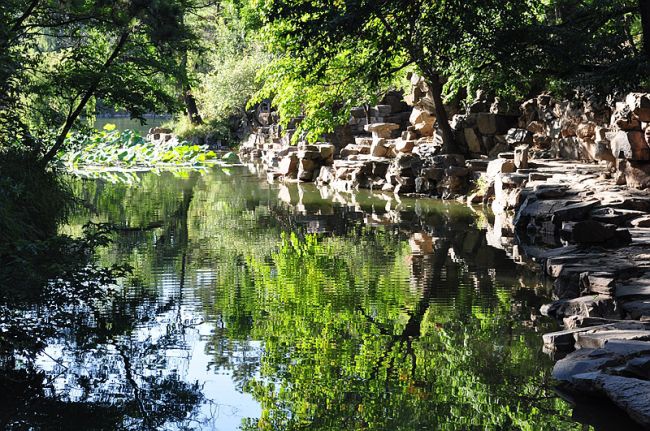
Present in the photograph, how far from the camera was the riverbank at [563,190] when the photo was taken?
25.4ft

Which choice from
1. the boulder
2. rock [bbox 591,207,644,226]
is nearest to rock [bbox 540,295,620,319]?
rock [bbox 591,207,644,226]

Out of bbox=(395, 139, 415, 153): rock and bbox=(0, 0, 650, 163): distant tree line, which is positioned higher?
bbox=(0, 0, 650, 163): distant tree line

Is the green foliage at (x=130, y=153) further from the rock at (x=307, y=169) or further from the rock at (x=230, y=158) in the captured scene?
the rock at (x=307, y=169)

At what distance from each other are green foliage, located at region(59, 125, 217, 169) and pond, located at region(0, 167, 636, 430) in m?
16.6

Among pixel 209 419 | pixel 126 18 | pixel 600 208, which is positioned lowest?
pixel 209 419

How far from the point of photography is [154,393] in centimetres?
770

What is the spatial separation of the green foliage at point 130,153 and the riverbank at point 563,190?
403 centimetres

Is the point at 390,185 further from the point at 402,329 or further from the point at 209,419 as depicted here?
the point at 209,419

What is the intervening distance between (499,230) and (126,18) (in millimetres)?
8279

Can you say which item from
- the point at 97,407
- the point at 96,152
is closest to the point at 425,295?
the point at 97,407

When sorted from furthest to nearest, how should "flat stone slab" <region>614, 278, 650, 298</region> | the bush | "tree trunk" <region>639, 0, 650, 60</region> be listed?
"tree trunk" <region>639, 0, 650, 60</region> → "flat stone slab" <region>614, 278, 650, 298</region> → the bush

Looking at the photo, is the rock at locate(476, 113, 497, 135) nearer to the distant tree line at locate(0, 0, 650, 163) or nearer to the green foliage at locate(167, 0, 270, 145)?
the distant tree line at locate(0, 0, 650, 163)

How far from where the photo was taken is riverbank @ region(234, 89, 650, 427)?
7754 mm

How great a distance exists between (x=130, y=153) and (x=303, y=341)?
2739 centimetres
